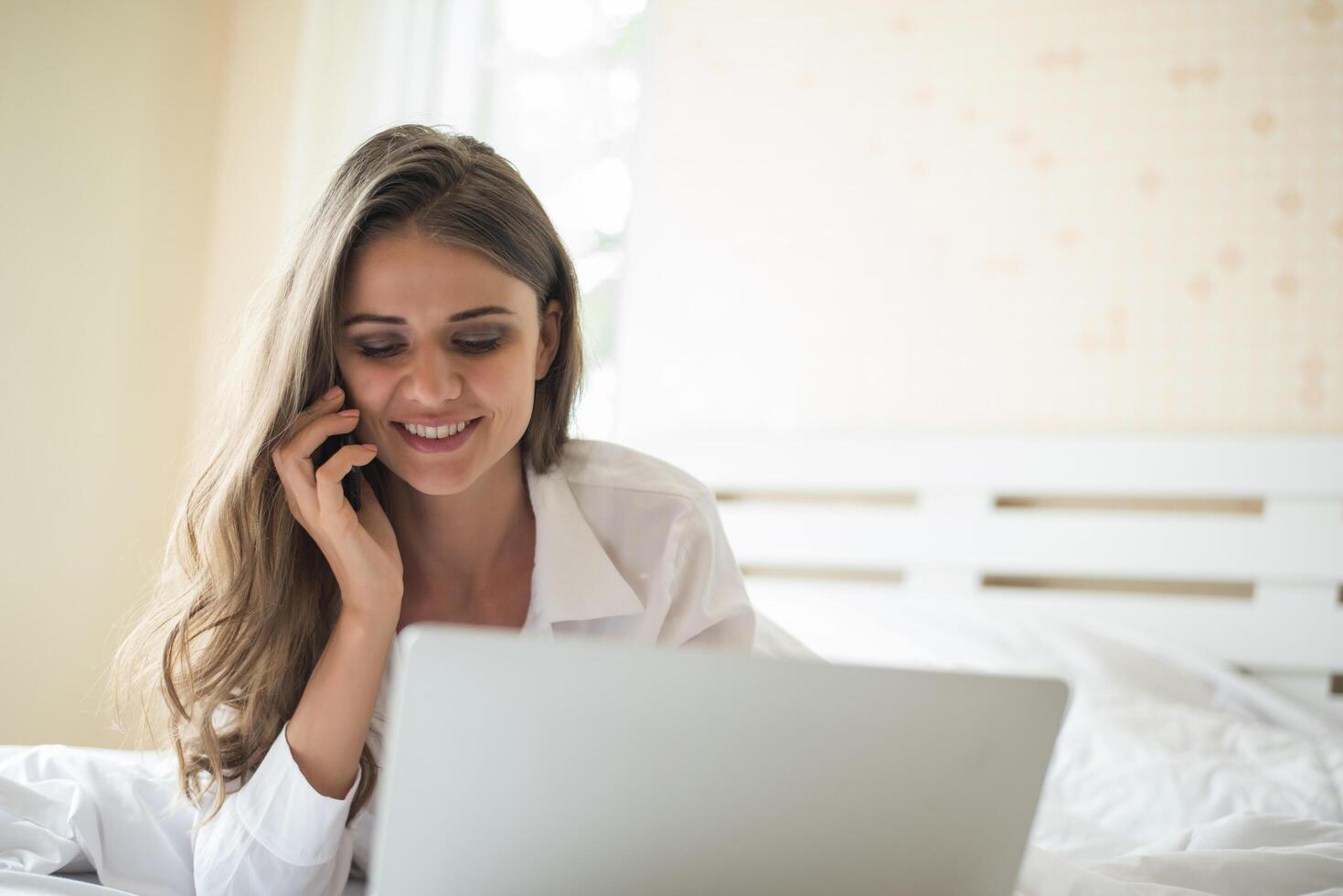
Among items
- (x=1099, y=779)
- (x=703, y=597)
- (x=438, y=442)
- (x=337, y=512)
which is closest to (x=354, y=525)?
(x=337, y=512)

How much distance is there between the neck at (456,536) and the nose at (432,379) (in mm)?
199

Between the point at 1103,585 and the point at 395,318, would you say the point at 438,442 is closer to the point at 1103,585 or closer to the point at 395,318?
the point at 395,318

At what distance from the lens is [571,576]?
50.8 inches

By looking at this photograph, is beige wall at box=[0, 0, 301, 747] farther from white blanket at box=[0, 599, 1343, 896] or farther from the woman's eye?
the woman's eye

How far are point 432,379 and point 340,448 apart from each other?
0.18 meters

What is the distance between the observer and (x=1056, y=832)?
1355 mm

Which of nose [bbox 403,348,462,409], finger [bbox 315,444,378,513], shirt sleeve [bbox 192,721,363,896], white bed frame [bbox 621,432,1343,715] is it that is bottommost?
shirt sleeve [bbox 192,721,363,896]

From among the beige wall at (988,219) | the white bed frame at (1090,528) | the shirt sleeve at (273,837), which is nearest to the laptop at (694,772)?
the shirt sleeve at (273,837)

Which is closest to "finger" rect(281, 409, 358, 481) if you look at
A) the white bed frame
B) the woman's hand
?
the woman's hand

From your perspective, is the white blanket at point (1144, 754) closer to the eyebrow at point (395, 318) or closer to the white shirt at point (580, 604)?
the white shirt at point (580, 604)

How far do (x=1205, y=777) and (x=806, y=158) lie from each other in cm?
167

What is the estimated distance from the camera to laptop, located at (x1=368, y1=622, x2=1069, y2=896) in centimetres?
62

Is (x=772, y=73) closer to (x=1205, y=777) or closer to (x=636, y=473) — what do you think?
(x=636, y=473)

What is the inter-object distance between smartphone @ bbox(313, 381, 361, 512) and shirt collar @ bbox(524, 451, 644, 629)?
0.21 metres
